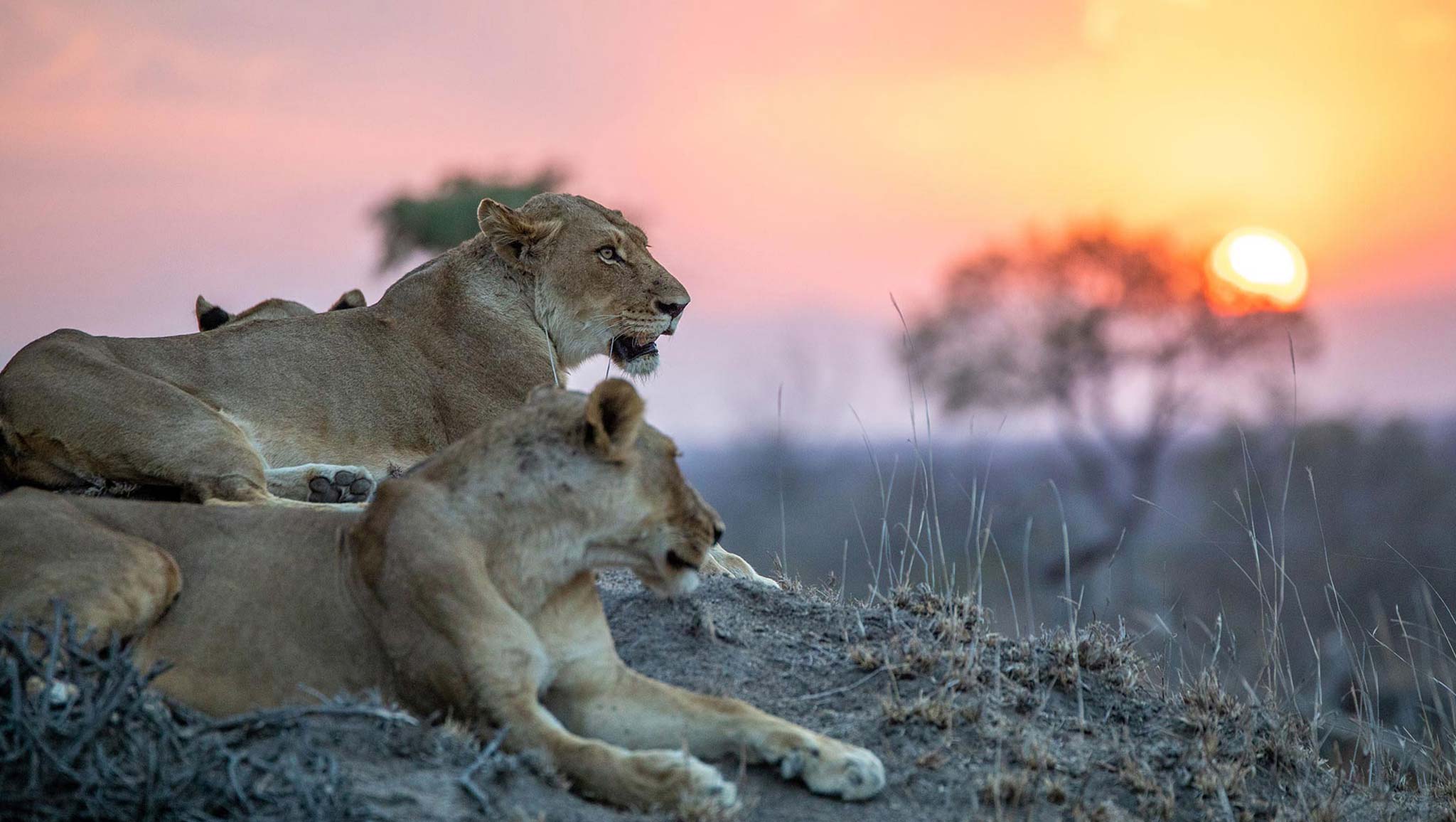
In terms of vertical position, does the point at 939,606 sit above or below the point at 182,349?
below

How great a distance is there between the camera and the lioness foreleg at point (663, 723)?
370 cm

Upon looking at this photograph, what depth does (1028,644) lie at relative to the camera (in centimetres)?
522

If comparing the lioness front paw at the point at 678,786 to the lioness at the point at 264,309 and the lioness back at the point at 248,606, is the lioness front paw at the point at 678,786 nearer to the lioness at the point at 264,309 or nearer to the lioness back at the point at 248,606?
the lioness back at the point at 248,606

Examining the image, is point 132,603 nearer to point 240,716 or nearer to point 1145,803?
point 240,716

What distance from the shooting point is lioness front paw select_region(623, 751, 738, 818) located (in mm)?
3424

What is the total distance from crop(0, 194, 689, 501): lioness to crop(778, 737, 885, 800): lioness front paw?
2.62m

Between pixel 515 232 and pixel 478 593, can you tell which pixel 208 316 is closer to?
pixel 515 232

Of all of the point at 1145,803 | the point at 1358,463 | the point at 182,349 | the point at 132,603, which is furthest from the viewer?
the point at 1358,463

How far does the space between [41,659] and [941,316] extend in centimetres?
2950

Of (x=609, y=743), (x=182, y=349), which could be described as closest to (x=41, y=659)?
(x=609, y=743)

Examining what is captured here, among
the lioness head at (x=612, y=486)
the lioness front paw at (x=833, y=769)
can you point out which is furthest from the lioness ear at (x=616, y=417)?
the lioness front paw at (x=833, y=769)

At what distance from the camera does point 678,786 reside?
3.45 m

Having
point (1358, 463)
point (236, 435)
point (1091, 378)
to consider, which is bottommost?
point (1358, 463)

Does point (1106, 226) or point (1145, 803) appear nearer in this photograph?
point (1145, 803)
